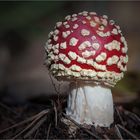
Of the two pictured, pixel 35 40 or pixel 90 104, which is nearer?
pixel 90 104

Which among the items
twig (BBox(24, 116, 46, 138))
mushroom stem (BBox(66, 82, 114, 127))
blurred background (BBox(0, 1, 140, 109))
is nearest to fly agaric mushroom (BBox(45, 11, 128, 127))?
mushroom stem (BBox(66, 82, 114, 127))

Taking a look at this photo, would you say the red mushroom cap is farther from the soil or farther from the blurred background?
the blurred background

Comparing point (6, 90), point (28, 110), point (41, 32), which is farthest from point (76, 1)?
point (28, 110)

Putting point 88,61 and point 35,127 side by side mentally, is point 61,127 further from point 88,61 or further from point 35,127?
point 88,61

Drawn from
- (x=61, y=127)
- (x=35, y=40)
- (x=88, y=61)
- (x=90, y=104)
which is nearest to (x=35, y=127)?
(x=61, y=127)

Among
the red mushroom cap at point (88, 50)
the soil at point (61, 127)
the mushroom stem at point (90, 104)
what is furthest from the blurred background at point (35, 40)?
the red mushroom cap at point (88, 50)

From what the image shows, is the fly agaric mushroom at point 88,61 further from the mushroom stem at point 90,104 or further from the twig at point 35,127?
the twig at point 35,127
